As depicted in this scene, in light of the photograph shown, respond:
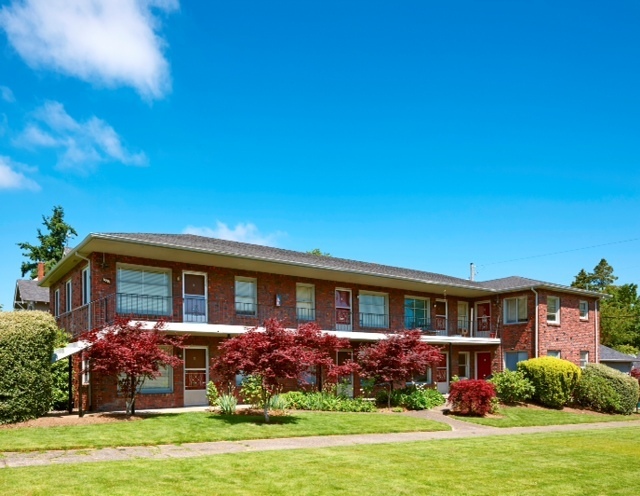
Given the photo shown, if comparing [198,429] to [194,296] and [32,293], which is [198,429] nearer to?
[194,296]

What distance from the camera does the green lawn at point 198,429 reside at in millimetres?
12211

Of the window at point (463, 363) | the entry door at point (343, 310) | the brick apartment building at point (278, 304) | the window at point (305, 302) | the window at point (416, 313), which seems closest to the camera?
the brick apartment building at point (278, 304)

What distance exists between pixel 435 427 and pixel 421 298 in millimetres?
13166

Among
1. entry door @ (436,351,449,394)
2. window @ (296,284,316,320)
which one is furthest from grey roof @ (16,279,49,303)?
entry door @ (436,351,449,394)

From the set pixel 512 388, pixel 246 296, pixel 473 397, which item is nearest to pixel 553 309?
pixel 512 388

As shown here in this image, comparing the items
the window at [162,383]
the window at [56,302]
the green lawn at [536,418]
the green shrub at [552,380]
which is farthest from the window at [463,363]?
the window at [56,302]

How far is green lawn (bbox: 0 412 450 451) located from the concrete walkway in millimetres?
429

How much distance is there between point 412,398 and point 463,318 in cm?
1159

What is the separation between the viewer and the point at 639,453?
516 inches

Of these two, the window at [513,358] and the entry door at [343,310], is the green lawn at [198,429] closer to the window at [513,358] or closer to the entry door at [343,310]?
the entry door at [343,310]

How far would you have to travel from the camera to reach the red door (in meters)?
31.4

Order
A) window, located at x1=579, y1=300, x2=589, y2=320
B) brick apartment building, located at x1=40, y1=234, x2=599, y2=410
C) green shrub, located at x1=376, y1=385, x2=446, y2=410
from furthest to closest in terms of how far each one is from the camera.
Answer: window, located at x1=579, y1=300, x2=589, y2=320 < green shrub, located at x1=376, y1=385, x2=446, y2=410 < brick apartment building, located at x1=40, y1=234, x2=599, y2=410

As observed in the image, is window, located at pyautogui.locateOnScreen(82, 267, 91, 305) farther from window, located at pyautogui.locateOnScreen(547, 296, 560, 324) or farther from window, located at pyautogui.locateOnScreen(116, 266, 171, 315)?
window, located at pyautogui.locateOnScreen(547, 296, 560, 324)

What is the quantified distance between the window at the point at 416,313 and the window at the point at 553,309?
6197 mm
